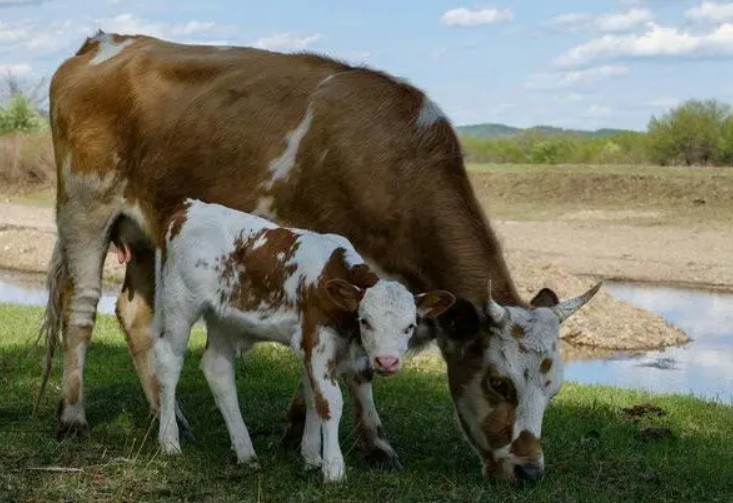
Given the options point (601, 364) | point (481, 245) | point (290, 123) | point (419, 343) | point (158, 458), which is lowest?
point (601, 364)

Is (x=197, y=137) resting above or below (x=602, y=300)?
above

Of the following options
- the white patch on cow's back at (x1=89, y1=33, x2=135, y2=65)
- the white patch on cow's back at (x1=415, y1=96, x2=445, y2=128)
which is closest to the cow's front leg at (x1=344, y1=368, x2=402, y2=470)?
the white patch on cow's back at (x1=415, y1=96, x2=445, y2=128)

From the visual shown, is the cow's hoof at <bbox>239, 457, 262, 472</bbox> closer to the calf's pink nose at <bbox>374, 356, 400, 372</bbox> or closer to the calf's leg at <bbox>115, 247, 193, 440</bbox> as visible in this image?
the calf's pink nose at <bbox>374, 356, 400, 372</bbox>

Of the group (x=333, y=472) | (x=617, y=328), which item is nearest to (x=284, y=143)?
(x=333, y=472)

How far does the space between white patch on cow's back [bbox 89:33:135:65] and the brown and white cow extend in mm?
18

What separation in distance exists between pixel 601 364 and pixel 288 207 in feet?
32.6

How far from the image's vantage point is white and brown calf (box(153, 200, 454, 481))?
270 inches

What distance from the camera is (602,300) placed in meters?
20.5

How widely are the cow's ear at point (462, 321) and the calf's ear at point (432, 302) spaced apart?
2.22 feet

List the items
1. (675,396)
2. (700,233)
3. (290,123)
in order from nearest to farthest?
1. (290,123)
2. (675,396)
3. (700,233)

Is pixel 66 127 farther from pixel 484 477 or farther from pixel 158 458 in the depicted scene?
pixel 484 477

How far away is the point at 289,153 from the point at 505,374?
2.16m

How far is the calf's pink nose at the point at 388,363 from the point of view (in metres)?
6.63

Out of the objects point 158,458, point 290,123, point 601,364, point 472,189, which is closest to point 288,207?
point 290,123
